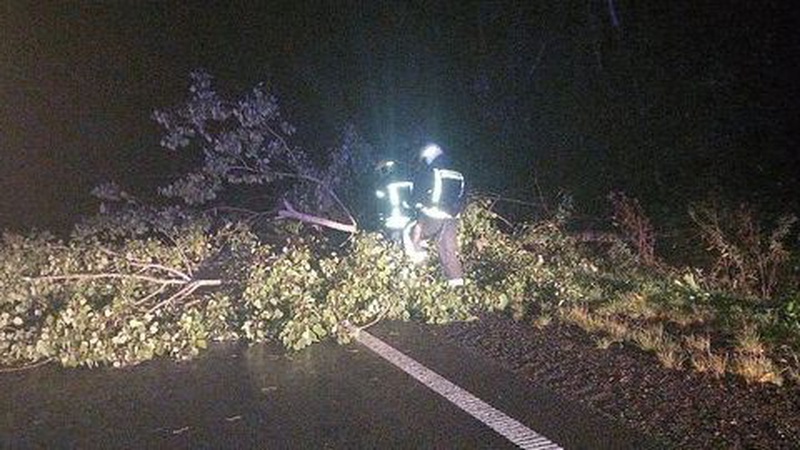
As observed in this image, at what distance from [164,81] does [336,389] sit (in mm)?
16924

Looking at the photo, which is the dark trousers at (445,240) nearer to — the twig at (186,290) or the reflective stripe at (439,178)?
the reflective stripe at (439,178)

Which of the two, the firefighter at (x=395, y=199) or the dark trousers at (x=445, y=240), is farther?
the firefighter at (x=395, y=199)

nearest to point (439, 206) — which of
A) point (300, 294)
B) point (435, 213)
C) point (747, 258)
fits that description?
point (435, 213)

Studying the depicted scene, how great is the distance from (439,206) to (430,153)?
0.54 metres

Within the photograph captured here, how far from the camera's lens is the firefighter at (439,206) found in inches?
300

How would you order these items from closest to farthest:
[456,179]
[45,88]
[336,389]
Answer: [336,389]
[456,179]
[45,88]

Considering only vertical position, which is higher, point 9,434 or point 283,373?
point 283,373

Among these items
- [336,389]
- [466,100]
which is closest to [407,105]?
[466,100]

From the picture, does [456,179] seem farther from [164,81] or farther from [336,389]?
[164,81]

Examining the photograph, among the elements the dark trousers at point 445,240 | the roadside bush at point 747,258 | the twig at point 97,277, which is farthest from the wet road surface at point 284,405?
the roadside bush at point 747,258

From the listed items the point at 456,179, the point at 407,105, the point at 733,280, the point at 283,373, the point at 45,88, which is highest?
the point at 45,88

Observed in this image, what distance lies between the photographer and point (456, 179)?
299 inches

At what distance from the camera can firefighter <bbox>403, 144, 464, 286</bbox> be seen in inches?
300

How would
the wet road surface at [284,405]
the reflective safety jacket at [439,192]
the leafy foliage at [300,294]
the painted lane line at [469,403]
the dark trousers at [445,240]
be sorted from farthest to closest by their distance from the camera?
the dark trousers at [445,240]
the reflective safety jacket at [439,192]
the leafy foliage at [300,294]
the wet road surface at [284,405]
the painted lane line at [469,403]
